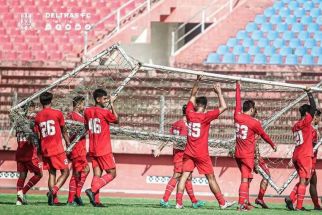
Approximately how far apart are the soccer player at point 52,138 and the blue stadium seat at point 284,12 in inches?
604

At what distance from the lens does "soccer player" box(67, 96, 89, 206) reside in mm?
19375

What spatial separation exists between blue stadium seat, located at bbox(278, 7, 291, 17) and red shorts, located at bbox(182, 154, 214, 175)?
1478 centimetres

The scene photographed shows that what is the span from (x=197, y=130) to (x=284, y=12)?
1497 centimetres

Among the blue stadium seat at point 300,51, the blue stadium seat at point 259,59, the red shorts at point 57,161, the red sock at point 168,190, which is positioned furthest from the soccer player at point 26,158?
the blue stadium seat at point 300,51

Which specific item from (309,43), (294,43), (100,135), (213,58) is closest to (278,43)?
(294,43)

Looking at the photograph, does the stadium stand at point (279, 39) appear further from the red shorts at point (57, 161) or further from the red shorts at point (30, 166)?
the red shorts at point (57, 161)

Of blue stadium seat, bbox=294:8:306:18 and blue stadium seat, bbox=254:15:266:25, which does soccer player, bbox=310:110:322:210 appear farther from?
blue stadium seat, bbox=294:8:306:18

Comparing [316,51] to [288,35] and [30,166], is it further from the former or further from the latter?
[30,166]

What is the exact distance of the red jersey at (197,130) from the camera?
18547 millimetres

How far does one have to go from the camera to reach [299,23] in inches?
1292

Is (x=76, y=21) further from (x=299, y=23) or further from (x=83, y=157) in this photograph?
(x=83, y=157)

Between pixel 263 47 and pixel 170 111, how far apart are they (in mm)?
5904

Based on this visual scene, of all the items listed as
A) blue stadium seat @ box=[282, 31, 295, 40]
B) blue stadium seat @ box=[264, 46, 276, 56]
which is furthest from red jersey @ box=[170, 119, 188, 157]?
blue stadium seat @ box=[282, 31, 295, 40]

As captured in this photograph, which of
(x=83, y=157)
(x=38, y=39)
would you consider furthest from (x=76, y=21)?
(x=83, y=157)
